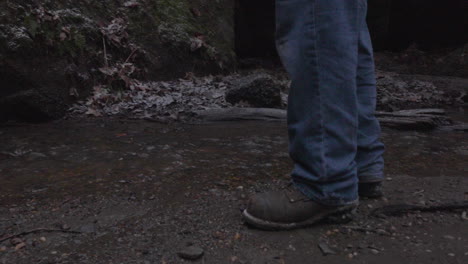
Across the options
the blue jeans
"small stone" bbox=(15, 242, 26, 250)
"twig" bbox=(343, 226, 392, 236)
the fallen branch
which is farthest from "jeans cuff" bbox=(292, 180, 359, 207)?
"small stone" bbox=(15, 242, 26, 250)

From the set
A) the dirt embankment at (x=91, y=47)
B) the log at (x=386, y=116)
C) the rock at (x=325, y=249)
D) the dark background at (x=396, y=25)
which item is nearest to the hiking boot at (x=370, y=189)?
the rock at (x=325, y=249)

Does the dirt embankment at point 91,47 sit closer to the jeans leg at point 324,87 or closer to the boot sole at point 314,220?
the boot sole at point 314,220


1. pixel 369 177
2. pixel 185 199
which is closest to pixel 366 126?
pixel 369 177

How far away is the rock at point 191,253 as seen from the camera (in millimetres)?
1733

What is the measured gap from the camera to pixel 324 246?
A: 5.98 ft

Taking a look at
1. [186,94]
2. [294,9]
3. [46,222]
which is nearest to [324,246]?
[294,9]

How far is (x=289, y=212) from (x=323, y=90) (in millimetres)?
575

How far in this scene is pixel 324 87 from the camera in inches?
73.3

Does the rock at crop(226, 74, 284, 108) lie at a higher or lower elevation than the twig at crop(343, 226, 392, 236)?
higher

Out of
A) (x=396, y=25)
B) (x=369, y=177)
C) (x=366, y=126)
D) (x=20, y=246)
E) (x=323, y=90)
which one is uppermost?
(x=396, y=25)

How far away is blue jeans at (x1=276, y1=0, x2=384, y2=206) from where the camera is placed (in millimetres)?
1842

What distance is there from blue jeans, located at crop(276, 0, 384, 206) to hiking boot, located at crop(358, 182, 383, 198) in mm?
344

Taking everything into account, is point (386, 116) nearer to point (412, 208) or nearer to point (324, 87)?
point (412, 208)

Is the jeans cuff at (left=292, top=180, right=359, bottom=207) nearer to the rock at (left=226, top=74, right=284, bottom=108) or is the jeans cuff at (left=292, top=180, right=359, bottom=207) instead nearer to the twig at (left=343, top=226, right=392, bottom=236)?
the twig at (left=343, top=226, right=392, bottom=236)
